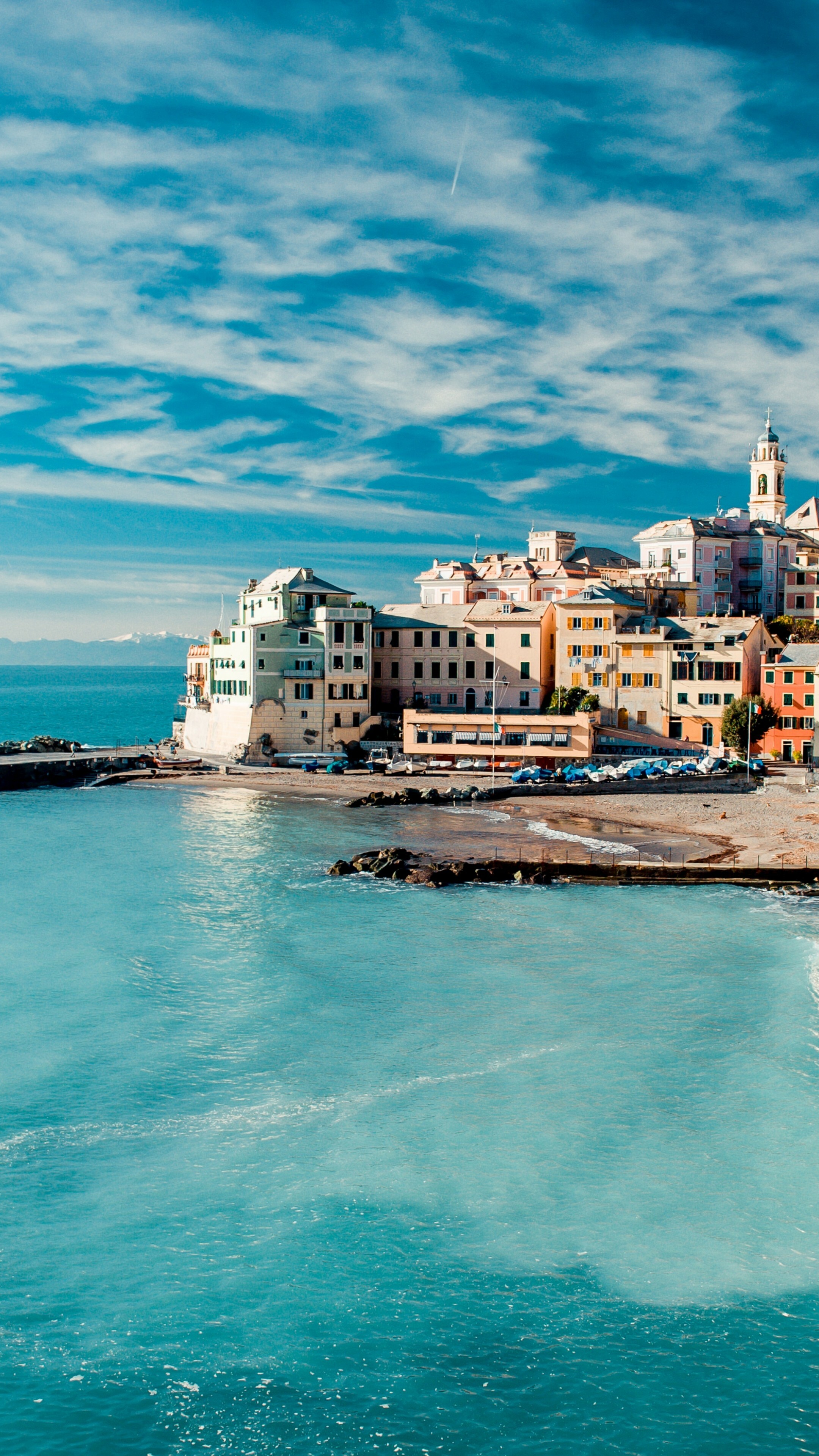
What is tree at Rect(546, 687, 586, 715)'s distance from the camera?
7575 cm

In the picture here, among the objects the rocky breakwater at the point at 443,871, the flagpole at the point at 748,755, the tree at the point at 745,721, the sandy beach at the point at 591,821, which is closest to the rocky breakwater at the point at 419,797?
the sandy beach at the point at 591,821

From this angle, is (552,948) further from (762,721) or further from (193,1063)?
(762,721)

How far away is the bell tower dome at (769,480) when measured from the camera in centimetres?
11344

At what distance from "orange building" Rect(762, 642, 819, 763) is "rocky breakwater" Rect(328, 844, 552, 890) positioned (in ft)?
103

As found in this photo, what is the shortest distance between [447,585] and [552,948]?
2698 inches

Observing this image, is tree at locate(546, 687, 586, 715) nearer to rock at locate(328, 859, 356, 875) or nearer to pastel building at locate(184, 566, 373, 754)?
pastel building at locate(184, 566, 373, 754)

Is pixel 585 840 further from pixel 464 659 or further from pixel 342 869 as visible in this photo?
pixel 464 659

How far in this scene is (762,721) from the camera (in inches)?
2790

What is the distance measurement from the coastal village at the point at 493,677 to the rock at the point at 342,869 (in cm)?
2742

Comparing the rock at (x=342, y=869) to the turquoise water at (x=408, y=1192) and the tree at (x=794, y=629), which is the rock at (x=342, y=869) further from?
the tree at (x=794, y=629)

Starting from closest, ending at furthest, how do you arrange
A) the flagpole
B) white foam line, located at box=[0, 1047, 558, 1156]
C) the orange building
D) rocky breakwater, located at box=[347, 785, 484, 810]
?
white foam line, located at box=[0, 1047, 558, 1156]
rocky breakwater, located at box=[347, 785, 484, 810]
the flagpole
the orange building

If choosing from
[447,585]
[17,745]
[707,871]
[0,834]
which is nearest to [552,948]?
[707,871]

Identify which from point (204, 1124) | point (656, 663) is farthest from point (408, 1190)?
point (656, 663)

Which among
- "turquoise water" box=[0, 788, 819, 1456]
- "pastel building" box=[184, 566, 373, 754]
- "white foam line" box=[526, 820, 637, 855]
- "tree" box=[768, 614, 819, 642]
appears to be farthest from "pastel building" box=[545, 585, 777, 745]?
"turquoise water" box=[0, 788, 819, 1456]
